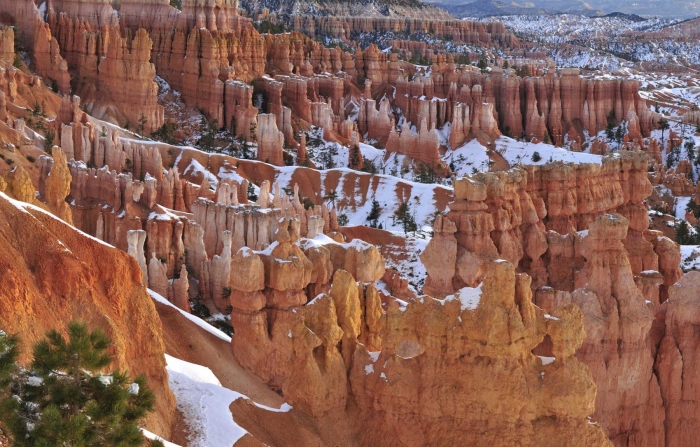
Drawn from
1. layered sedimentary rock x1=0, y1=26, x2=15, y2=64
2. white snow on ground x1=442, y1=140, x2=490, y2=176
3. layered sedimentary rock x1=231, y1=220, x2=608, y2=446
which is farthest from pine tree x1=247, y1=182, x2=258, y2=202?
layered sedimentary rock x1=231, y1=220, x2=608, y2=446

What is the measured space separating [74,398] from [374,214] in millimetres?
63219

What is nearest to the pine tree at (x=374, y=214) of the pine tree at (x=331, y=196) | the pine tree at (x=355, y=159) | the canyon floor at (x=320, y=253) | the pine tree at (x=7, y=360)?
the canyon floor at (x=320, y=253)

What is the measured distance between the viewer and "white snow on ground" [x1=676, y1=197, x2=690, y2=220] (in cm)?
8935

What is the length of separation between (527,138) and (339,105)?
18.9m

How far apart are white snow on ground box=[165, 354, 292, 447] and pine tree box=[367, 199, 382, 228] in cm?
5002

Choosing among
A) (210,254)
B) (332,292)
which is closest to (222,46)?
(210,254)

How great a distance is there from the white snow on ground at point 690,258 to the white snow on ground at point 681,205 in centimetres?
2911

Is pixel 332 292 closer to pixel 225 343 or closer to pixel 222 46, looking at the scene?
pixel 225 343

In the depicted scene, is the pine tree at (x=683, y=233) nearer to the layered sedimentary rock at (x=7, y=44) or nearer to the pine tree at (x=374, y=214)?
the pine tree at (x=374, y=214)

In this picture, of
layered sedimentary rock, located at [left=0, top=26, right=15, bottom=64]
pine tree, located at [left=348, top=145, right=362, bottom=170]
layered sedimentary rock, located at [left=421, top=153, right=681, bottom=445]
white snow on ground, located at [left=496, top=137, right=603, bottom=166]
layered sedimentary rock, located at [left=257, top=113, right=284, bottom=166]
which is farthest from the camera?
white snow on ground, located at [left=496, top=137, right=603, bottom=166]

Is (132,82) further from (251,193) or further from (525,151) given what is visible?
(525,151)

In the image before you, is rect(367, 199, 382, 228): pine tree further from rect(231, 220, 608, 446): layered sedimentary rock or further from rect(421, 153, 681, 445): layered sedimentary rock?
rect(231, 220, 608, 446): layered sedimentary rock

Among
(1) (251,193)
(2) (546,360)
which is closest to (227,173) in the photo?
(1) (251,193)

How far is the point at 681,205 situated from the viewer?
9188cm
